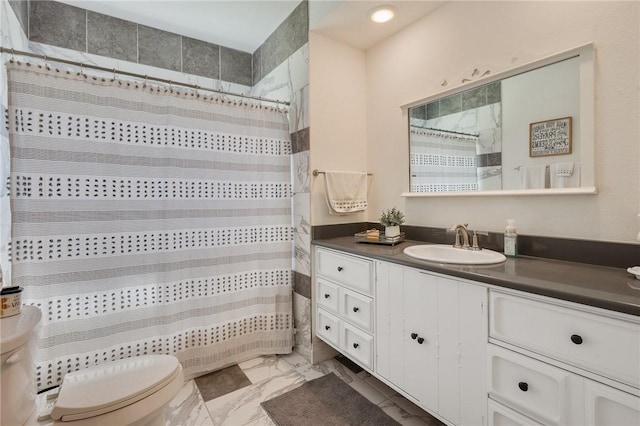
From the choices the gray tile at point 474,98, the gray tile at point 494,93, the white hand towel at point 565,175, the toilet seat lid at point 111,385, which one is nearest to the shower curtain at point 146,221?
the toilet seat lid at point 111,385

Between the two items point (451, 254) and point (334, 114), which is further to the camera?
point (334, 114)

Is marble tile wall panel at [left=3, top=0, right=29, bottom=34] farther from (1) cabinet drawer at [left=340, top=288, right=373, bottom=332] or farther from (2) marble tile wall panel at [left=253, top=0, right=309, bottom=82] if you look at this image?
(1) cabinet drawer at [left=340, top=288, right=373, bottom=332]

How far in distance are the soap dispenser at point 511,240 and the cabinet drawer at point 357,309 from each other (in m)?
0.73

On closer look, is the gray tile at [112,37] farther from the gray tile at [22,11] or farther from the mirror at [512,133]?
the mirror at [512,133]

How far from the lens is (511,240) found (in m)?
1.41

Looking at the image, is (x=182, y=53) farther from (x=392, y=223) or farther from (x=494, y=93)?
(x=494, y=93)

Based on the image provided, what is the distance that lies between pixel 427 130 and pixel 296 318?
5.40 ft

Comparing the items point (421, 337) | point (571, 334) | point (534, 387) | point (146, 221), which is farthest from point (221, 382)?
point (571, 334)

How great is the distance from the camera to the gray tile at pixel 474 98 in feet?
5.28

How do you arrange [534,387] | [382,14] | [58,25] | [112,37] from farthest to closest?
[112,37] → [58,25] → [382,14] → [534,387]

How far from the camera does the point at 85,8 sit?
2.16 meters

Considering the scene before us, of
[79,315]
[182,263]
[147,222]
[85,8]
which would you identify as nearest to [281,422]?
[182,263]

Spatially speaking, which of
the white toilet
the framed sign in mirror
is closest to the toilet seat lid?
the white toilet

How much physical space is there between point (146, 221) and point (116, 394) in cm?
91
